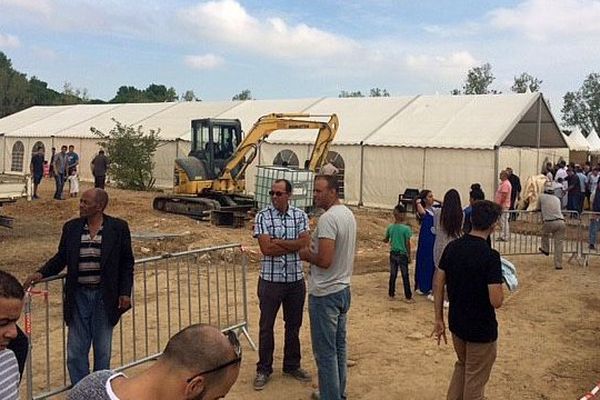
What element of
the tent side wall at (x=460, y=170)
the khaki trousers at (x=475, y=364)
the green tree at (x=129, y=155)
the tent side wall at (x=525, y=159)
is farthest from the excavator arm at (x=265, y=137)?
the khaki trousers at (x=475, y=364)

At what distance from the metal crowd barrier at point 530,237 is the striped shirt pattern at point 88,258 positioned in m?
9.67

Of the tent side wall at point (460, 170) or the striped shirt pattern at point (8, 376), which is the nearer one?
the striped shirt pattern at point (8, 376)

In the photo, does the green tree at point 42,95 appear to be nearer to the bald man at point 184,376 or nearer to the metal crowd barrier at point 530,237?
the metal crowd barrier at point 530,237

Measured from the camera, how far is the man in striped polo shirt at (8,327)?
270 centimetres

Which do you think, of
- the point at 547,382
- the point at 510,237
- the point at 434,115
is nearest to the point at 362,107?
the point at 434,115

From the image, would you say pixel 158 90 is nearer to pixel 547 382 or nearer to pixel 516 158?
pixel 516 158

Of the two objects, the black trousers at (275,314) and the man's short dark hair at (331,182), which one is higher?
the man's short dark hair at (331,182)

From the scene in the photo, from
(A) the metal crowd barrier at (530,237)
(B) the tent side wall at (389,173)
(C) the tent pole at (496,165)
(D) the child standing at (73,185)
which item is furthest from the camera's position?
(D) the child standing at (73,185)

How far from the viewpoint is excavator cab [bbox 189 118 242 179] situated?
19312mm

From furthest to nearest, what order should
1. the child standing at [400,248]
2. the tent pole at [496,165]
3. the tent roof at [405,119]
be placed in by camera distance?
the tent roof at [405,119] → the tent pole at [496,165] → the child standing at [400,248]

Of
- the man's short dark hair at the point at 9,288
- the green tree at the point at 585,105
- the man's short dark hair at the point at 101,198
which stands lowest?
the man's short dark hair at the point at 9,288

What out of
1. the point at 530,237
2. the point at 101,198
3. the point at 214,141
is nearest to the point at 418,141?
the point at 214,141

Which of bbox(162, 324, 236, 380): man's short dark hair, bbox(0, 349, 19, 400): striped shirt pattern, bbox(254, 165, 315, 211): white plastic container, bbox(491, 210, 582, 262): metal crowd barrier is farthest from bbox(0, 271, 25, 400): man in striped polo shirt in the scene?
bbox(254, 165, 315, 211): white plastic container

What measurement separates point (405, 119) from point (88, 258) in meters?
20.3
